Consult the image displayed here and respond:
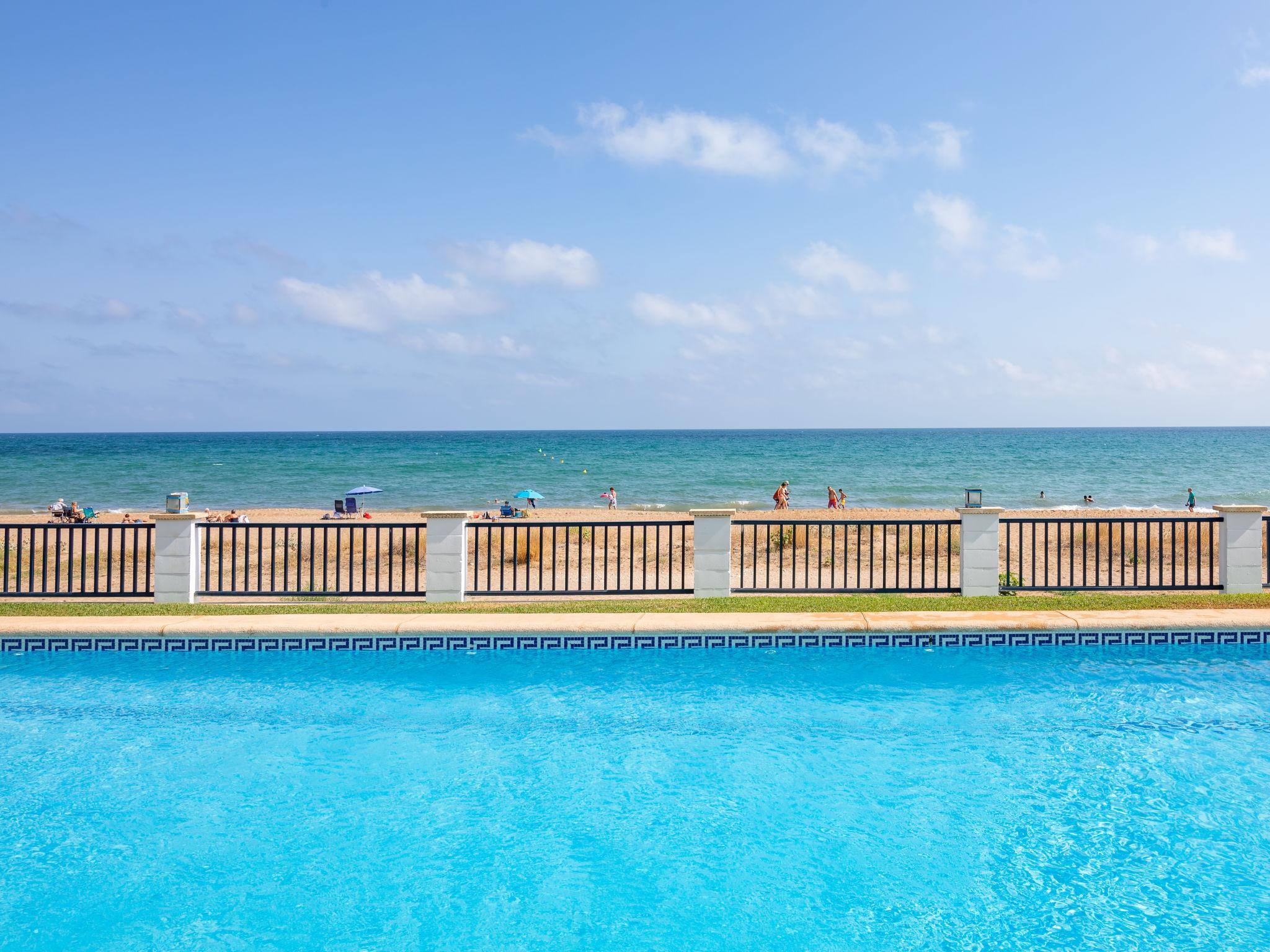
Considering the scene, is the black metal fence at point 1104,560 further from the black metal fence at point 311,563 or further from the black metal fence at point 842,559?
the black metal fence at point 311,563

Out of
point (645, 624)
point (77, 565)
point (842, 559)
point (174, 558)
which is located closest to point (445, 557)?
point (645, 624)

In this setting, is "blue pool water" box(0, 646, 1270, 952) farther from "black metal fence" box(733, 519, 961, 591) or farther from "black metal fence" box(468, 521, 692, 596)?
"black metal fence" box(733, 519, 961, 591)

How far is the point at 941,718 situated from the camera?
744 centimetres

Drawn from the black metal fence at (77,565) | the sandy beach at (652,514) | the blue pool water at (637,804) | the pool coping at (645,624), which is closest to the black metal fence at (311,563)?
the black metal fence at (77,565)

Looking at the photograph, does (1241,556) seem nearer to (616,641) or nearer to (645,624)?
(645,624)

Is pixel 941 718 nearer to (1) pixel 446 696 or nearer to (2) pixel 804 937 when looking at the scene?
(2) pixel 804 937

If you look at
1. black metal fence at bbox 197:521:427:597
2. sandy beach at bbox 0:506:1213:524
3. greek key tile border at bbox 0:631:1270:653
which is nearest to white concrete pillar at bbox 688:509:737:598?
greek key tile border at bbox 0:631:1270:653

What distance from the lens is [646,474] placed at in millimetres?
65625

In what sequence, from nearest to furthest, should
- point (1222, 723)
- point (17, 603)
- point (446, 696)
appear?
point (1222, 723), point (446, 696), point (17, 603)

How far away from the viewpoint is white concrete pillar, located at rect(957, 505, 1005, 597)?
37.4ft

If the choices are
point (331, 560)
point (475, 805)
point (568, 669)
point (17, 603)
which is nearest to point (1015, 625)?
point (568, 669)

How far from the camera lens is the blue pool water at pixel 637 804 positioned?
14.7ft

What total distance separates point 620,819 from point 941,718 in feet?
11.1

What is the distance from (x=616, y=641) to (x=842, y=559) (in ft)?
35.3
